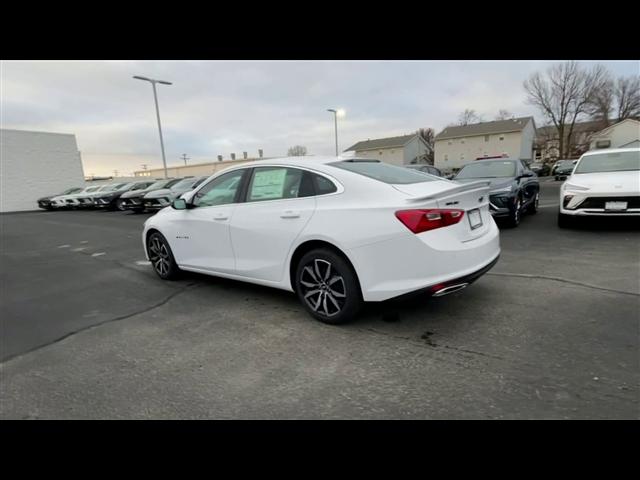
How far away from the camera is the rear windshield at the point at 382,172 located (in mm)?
3434

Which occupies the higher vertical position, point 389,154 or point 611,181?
point 389,154

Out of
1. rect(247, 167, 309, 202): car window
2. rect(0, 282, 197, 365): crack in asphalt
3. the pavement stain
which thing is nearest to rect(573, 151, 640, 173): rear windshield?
the pavement stain

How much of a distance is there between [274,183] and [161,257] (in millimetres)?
2442

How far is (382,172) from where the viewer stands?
3.66 m

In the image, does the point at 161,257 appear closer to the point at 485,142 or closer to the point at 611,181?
the point at 611,181

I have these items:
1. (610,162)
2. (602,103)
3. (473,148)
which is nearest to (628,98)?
(602,103)

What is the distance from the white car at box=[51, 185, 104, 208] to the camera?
23.4 m

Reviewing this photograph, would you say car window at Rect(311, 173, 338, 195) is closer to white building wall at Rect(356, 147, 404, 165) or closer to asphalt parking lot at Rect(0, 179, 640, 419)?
asphalt parking lot at Rect(0, 179, 640, 419)

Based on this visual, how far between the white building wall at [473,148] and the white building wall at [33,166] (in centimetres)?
4362

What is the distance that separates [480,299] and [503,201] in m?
4.34

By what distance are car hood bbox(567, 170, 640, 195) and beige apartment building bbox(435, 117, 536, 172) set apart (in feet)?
143

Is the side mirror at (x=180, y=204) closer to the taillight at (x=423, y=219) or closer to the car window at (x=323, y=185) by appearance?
the car window at (x=323, y=185)
